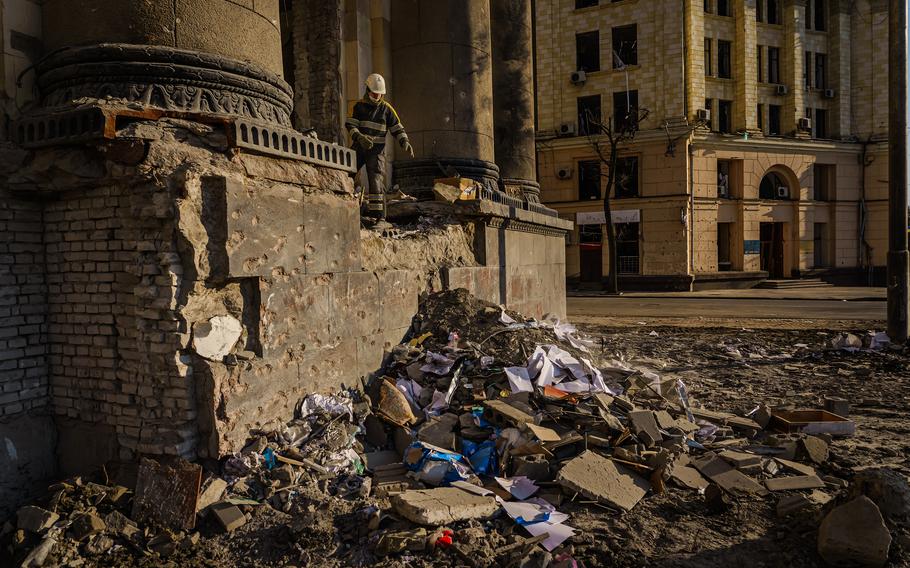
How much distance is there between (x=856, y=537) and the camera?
123 inches

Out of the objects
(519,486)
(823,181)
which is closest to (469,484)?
(519,486)

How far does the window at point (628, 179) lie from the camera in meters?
28.2

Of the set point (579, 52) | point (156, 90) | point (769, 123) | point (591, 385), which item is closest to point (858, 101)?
point (769, 123)

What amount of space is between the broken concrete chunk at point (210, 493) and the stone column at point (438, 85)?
550cm

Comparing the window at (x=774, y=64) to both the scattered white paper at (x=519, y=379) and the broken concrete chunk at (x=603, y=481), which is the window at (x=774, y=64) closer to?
the scattered white paper at (x=519, y=379)

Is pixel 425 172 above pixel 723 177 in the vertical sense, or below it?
below

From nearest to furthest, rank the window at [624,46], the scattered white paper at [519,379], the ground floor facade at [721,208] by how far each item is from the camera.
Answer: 1. the scattered white paper at [519,379]
2. the ground floor facade at [721,208]
3. the window at [624,46]

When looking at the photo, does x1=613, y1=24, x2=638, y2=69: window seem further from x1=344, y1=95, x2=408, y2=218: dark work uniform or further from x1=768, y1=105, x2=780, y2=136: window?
x1=344, y1=95, x2=408, y2=218: dark work uniform

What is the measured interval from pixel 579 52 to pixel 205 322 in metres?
28.6

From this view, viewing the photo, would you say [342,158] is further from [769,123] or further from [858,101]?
[858,101]

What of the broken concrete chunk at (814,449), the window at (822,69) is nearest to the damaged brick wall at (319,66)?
the broken concrete chunk at (814,449)

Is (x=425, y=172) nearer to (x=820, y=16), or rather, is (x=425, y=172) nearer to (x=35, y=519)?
(x=35, y=519)

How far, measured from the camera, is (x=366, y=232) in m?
6.02

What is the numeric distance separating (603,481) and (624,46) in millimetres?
28148
